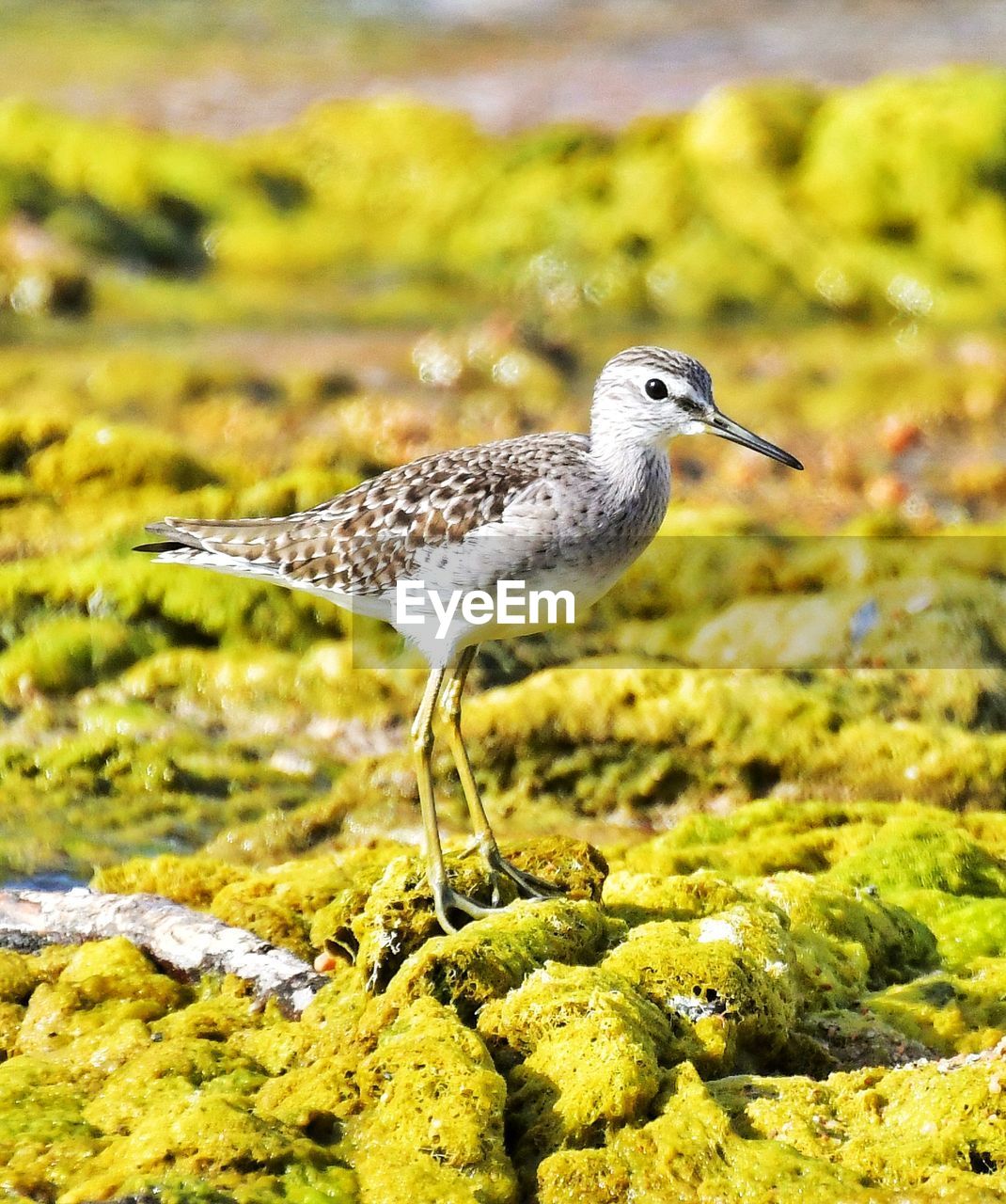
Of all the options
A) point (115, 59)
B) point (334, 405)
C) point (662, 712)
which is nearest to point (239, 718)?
point (662, 712)

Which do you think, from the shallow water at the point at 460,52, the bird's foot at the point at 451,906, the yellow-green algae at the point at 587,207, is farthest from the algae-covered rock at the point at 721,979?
the shallow water at the point at 460,52

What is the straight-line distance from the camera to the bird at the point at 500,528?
6508 millimetres

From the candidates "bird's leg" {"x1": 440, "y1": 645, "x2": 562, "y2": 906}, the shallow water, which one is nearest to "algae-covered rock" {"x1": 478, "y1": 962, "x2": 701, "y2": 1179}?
"bird's leg" {"x1": 440, "y1": 645, "x2": 562, "y2": 906}

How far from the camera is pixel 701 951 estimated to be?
18.7 ft

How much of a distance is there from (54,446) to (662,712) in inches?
213

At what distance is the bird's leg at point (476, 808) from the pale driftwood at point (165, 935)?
854 millimetres

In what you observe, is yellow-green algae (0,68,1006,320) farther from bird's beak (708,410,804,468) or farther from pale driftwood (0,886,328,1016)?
pale driftwood (0,886,328,1016)

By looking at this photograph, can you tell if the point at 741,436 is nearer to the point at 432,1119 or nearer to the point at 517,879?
the point at 517,879

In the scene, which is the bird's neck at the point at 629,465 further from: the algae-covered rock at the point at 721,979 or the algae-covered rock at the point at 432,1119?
the algae-covered rock at the point at 432,1119

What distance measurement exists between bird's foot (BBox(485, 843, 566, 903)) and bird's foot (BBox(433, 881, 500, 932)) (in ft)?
1.05

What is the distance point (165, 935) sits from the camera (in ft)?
20.1

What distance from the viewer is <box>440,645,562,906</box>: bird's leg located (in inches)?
253

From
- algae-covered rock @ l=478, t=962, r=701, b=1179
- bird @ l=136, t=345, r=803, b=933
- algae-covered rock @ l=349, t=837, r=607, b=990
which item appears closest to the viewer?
algae-covered rock @ l=478, t=962, r=701, b=1179

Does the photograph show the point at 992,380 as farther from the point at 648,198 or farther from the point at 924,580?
the point at 924,580
